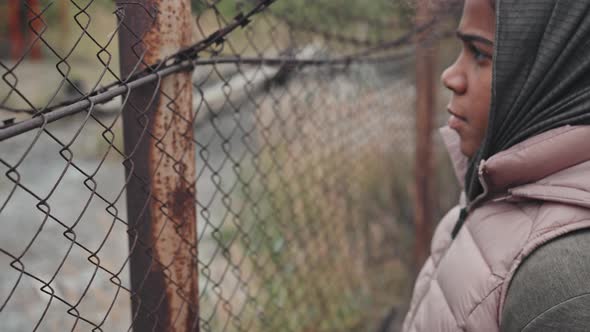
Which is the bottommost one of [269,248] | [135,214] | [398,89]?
[135,214]

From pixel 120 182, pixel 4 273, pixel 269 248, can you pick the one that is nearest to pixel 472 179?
pixel 269 248

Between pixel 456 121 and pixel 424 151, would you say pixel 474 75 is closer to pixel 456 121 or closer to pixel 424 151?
pixel 456 121

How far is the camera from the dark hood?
1152 millimetres

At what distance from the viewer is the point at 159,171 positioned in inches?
53.6

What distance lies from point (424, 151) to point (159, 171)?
2.73 metres

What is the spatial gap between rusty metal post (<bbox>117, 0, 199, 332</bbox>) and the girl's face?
2.06 ft

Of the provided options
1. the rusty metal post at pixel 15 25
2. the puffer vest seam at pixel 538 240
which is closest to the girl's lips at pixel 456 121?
the puffer vest seam at pixel 538 240

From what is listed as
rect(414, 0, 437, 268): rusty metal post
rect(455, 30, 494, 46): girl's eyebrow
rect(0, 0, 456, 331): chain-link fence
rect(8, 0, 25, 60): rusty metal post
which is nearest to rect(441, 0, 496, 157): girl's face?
rect(455, 30, 494, 46): girl's eyebrow

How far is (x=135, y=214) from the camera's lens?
1364mm

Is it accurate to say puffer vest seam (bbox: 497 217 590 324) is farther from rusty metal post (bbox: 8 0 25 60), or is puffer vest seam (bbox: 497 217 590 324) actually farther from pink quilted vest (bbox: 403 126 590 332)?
rusty metal post (bbox: 8 0 25 60)

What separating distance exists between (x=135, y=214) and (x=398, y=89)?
10.5 feet

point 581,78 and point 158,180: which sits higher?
point 581,78

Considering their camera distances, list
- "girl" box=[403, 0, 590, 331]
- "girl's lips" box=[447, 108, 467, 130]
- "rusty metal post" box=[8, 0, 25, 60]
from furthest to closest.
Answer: "rusty metal post" box=[8, 0, 25, 60] < "girl's lips" box=[447, 108, 467, 130] < "girl" box=[403, 0, 590, 331]

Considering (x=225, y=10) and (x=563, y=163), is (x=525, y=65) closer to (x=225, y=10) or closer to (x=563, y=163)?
(x=563, y=163)
